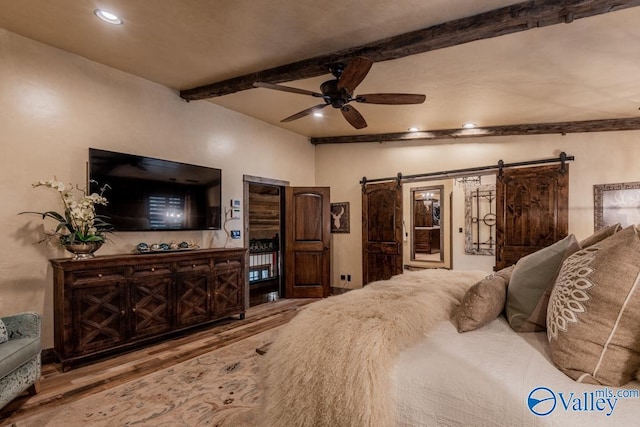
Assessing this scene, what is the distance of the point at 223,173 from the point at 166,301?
1.99 meters

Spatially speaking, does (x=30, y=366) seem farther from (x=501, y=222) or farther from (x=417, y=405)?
(x=501, y=222)

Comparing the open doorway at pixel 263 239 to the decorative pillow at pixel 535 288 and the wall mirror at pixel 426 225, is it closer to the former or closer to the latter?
the wall mirror at pixel 426 225

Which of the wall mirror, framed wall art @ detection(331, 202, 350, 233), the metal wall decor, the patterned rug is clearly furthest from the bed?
the wall mirror

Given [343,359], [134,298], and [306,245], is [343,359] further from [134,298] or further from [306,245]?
[306,245]

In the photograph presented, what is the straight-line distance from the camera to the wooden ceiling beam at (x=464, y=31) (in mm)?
2148

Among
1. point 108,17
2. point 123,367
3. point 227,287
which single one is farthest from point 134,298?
point 108,17

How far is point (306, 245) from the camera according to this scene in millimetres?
5742

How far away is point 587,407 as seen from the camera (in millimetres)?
901

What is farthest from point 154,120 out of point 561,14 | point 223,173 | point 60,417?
point 561,14

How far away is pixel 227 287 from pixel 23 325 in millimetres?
2021
